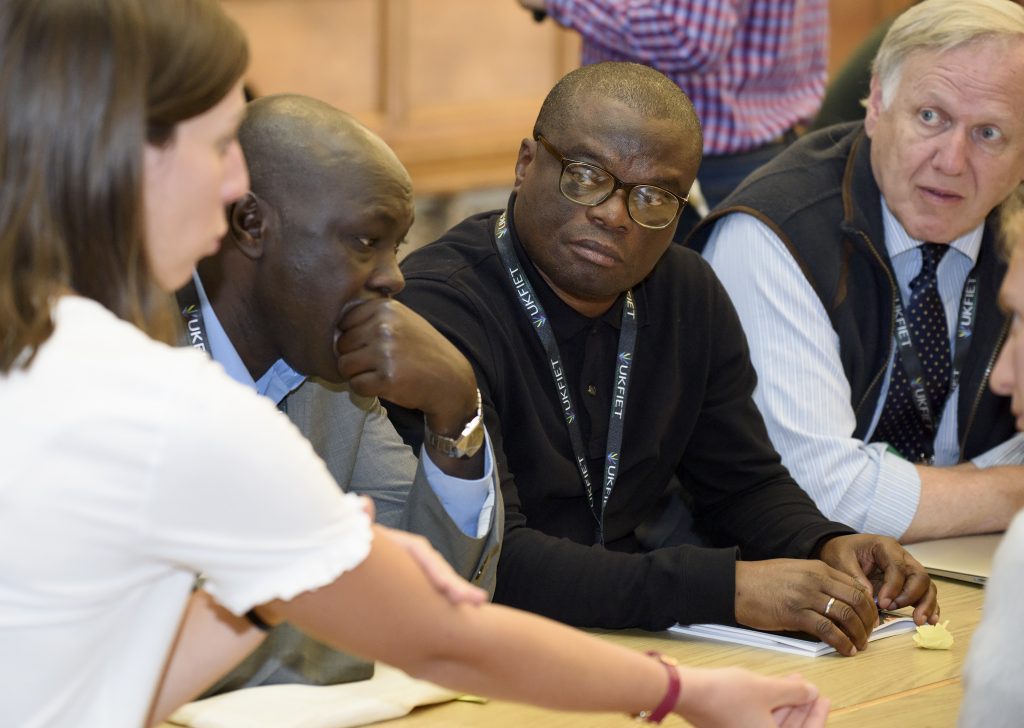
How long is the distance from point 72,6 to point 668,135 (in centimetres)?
131

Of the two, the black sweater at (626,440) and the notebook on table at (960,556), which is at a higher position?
the black sweater at (626,440)

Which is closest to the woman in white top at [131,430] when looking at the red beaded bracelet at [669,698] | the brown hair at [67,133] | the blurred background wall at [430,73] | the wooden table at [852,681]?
the brown hair at [67,133]

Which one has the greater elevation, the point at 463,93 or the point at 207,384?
the point at 207,384

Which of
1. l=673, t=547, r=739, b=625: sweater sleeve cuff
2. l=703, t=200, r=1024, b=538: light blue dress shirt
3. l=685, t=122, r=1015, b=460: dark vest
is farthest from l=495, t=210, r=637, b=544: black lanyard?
l=685, t=122, r=1015, b=460: dark vest

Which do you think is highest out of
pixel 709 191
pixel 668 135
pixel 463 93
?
pixel 668 135

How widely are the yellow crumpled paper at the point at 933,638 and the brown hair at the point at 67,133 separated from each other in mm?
1332

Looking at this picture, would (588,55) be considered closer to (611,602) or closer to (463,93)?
(611,602)

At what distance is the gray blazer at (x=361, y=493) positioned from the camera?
1731 millimetres

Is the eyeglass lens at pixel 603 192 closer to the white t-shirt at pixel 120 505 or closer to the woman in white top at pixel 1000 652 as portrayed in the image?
the woman in white top at pixel 1000 652

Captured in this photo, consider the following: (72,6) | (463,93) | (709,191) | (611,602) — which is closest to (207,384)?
(72,6)

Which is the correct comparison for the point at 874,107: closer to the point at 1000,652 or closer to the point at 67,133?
the point at 1000,652

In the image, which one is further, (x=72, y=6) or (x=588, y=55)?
(x=588, y=55)

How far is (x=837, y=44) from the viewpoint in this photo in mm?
7746

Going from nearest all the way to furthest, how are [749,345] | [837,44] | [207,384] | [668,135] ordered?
[207,384]
[668,135]
[749,345]
[837,44]
